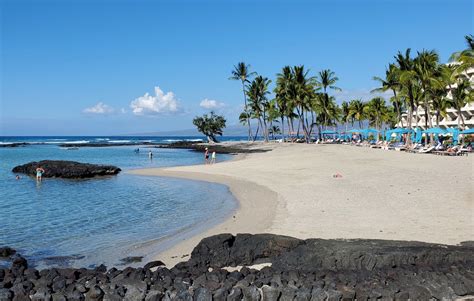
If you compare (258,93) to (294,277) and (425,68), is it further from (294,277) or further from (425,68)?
(294,277)

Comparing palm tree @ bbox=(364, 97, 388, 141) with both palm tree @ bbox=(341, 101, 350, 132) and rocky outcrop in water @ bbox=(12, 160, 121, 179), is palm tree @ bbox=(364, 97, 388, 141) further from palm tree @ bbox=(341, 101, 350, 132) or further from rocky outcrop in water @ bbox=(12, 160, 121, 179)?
rocky outcrop in water @ bbox=(12, 160, 121, 179)

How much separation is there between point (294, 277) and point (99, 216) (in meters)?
11.4

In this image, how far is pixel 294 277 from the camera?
774 centimetres

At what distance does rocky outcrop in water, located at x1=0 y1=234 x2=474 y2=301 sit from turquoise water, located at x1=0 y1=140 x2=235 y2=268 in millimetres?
2581

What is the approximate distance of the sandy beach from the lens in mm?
11875

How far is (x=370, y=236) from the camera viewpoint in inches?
448

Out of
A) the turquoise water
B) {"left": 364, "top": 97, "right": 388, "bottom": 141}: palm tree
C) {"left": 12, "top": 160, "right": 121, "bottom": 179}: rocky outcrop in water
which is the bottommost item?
the turquoise water

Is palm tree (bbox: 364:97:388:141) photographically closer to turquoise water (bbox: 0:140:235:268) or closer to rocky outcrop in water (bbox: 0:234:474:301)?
turquoise water (bbox: 0:140:235:268)

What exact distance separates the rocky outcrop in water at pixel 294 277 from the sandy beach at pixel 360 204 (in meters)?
1.94

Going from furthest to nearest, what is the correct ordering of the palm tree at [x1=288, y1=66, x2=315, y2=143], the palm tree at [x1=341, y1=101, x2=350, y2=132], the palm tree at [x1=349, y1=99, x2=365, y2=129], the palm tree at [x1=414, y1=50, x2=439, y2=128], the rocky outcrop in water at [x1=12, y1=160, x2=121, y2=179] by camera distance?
the palm tree at [x1=341, y1=101, x2=350, y2=132]
the palm tree at [x1=349, y1=99, x2=365, y2=129]
the palm tree at [x1=288, y1=66, x2=315, y2=143]
the palm tree at [x1=414, y1=50, x2=439, y2=128]
the rocky outcrop in water at [x1=12, y1=160, x2=121, y2=179]

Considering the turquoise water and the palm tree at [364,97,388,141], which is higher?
the palm tree at [364,97,388,141]

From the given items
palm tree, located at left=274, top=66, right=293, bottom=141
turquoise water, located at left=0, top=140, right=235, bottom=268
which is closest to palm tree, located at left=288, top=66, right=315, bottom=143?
palm tree, located at left=274, top=66, right=293, bottom=141

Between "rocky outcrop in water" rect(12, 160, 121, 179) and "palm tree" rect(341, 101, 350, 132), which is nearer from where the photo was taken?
"rocky outcrop in water" rect(12, 160, 121, 179)

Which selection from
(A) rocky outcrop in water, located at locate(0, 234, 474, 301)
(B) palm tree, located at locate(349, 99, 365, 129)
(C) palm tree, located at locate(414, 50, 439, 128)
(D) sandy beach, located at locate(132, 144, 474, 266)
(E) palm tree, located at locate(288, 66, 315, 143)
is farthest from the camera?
(B) palm tree, located at locate(349, 99, 365, 129)
